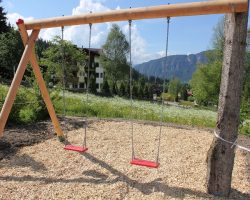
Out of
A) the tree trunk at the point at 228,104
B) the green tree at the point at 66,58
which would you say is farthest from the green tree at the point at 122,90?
the tree trunk at the point at 228,104

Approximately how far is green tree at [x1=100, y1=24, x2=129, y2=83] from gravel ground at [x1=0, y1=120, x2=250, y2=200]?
4332 centimetres

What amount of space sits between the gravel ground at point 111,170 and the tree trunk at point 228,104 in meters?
0.26

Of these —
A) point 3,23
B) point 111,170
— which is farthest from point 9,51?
point 111,170

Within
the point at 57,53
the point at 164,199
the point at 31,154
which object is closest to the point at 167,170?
the point at 164,199

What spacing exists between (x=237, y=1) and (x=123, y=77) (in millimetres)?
47052

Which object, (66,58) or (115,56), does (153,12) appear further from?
(115,56)

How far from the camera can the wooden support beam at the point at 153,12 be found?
13.3 ft

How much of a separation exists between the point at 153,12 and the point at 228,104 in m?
1.54

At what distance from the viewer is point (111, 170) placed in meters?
5.42

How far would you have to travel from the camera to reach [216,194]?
4.44 m

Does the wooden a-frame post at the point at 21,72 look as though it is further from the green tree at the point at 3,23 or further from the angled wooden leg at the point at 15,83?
the green tree at the point at 3,23

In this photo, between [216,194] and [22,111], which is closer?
[216,194]

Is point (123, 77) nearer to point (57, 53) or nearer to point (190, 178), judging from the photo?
point (57, 53)

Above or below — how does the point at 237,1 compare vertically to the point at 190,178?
above
